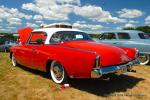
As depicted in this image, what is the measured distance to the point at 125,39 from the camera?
11008 mm

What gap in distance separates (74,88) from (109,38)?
6.03 meters

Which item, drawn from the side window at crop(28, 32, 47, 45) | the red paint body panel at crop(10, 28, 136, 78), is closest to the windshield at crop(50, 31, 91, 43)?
the red paint body panel at crop(10, 28, 136, 78)

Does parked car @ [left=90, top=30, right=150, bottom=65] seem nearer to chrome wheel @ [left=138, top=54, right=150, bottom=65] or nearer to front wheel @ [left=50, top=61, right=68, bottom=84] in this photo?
chrome wheel @ [left=138, top=54, right=150, bottom=65]

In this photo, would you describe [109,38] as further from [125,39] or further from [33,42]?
[33,42]

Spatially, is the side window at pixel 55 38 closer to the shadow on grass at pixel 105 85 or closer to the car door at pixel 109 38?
the shadow on grass at pixel 105 85

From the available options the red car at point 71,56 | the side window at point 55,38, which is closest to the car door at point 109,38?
the red car at point 71,56

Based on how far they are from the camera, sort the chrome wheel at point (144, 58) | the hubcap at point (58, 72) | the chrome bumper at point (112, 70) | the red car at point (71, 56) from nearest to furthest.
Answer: the chrome bumper at point (112, 70)
the red car at point (71, 56)
the hubcap at point (58, 72)
the chrome wheel at point (144, 58)

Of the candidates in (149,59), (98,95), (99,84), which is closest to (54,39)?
(99,84)

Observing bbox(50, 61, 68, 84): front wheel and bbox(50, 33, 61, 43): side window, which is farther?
bbox(50, 33, 61, 43): side window

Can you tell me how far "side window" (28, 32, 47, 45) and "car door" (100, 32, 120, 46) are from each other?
4475mm

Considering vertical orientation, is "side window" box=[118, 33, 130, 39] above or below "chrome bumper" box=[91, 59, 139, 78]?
above

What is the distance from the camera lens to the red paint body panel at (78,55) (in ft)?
17.8

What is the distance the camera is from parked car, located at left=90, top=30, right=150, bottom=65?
394 inches

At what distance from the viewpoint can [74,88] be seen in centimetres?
611
